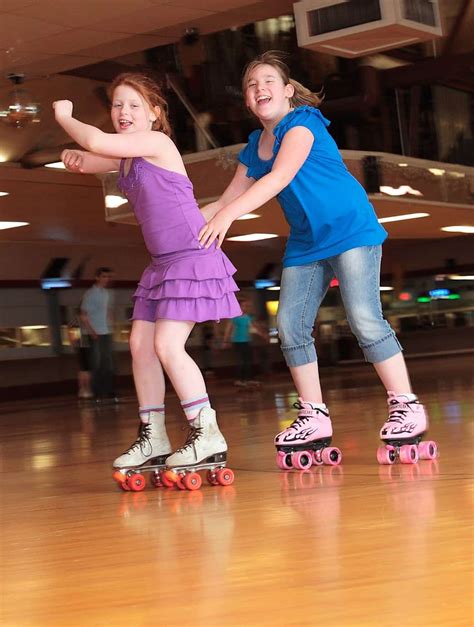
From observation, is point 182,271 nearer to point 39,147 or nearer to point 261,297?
point 39,147

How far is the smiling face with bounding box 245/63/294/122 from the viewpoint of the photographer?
356cm

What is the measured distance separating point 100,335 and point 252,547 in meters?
9.92

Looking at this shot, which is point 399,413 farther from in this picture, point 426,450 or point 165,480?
point 165,480

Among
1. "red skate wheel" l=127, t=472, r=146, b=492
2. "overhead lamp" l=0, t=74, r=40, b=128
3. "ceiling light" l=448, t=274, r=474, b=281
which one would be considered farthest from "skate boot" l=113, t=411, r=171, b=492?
"ceiling light" l=448, t=274, r=474, b=281

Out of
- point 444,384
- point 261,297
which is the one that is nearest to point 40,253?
point 261,297

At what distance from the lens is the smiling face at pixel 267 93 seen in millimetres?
3562

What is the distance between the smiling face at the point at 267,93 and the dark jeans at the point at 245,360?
368 inches

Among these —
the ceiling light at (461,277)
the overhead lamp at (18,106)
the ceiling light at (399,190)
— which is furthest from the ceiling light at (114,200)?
the ceiling light at (461,277)

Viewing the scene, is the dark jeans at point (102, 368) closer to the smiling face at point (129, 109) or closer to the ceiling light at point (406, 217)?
the ceiling light at point (406, 217)

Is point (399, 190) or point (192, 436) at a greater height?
point (399, 190)

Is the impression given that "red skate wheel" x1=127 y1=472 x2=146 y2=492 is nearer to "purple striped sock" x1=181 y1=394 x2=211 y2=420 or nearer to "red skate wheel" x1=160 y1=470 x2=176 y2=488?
"red skate wheel" x1=160 y1=470 x2=176 y2=488

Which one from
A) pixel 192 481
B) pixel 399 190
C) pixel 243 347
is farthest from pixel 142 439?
pixel 243 347

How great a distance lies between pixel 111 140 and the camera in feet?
10.4

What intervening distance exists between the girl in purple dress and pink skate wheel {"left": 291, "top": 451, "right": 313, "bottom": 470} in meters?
0.27
